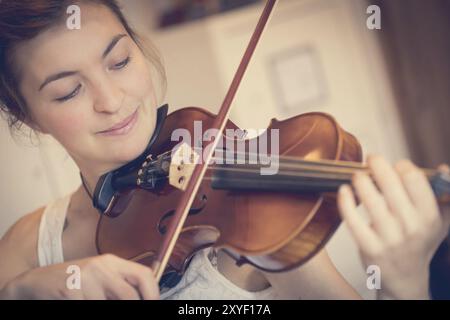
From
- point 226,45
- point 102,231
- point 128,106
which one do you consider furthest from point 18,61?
point 226,45

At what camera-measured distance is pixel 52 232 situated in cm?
84

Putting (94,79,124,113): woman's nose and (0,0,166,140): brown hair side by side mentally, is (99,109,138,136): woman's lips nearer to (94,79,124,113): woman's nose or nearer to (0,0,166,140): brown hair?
(94,79,124,113): woman's nose

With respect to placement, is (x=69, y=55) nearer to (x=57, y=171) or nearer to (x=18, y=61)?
(x=18, y=61)

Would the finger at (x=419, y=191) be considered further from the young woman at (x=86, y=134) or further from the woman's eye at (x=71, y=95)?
the woman's eye at (x=71, y=95)

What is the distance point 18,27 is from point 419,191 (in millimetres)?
667

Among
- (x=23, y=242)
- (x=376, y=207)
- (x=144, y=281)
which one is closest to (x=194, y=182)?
(x=144, y=281)

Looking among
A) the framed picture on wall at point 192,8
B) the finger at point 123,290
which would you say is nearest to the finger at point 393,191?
the finger at point 123,290

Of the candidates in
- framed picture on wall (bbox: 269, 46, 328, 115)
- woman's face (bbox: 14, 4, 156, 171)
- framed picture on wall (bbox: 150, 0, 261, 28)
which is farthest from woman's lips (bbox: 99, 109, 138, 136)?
framed picture on wall (bbox: 150, 0, 261, 28)

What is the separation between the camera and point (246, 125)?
2.74 feet

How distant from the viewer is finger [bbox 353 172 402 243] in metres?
0.56

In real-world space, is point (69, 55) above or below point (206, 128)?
above

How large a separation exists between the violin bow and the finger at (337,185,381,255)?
0.21 m
